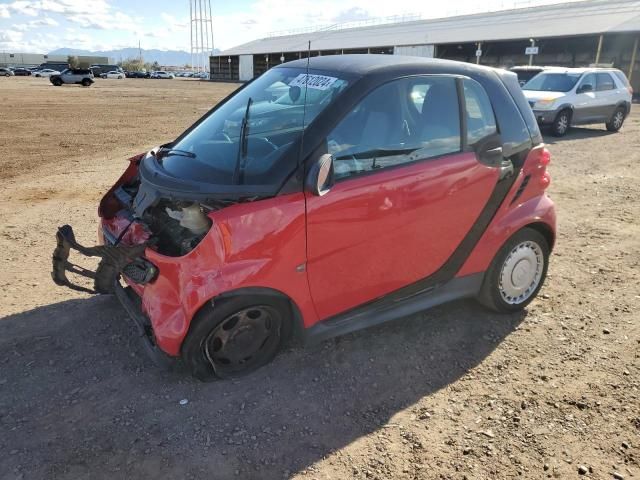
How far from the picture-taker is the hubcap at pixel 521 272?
12.3 feet

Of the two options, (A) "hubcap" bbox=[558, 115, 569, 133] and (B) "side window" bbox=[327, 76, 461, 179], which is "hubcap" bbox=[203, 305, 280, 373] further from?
(A) "hubcap" bbox=[558, 115, 569, 133]

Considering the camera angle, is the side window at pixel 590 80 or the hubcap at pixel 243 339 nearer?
the hubcap at pixel 243 339

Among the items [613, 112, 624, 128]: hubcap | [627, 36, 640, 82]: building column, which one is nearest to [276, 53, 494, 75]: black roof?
[613, 112, 624, 128]: hubcap

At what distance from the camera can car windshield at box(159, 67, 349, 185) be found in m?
2.77

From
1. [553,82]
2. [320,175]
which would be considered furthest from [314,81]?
[553,82]

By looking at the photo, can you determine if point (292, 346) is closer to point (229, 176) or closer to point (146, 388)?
point (146, 388)

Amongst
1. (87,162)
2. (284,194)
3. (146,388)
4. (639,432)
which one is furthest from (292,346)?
(87,162)

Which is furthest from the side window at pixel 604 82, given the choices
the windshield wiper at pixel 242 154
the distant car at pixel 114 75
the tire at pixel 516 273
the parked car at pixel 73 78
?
the distant car at pixel 114 75

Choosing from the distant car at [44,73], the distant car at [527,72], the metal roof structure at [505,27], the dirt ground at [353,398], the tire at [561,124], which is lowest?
the dirt ground at [353,398]

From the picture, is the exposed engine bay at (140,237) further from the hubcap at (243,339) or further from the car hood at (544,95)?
the car hood at (544,95)

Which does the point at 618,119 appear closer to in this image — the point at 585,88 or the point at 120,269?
the point at 585,88

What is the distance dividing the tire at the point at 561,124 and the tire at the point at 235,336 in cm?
1199

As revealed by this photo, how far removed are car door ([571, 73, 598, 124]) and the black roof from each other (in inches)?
448

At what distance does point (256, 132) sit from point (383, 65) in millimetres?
886
